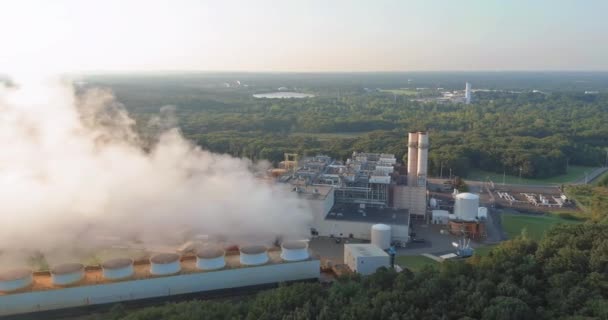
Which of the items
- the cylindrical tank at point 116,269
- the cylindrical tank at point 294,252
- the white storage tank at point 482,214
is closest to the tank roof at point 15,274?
the cylindrical tank at point 116,269

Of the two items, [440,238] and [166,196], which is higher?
[166,196]

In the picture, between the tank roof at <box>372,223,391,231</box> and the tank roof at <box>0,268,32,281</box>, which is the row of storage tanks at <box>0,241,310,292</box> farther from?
the tank roof at <box>372,223,391,231</box>

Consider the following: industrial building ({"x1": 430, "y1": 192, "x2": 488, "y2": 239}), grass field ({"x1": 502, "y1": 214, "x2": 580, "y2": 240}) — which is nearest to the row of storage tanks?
industrial building ({"x1": 430, "y1": 192, "x2": 488, "y2": 239})

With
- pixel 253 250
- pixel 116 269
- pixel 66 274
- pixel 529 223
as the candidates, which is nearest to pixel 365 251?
pixel 253 250

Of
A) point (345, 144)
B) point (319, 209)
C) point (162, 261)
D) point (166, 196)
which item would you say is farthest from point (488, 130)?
point (162, 261)

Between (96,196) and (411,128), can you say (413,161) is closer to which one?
(96,196)

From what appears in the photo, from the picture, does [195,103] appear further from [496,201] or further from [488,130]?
[496,201]

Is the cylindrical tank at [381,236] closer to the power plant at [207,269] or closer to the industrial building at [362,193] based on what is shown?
the power plant at [207,269]
